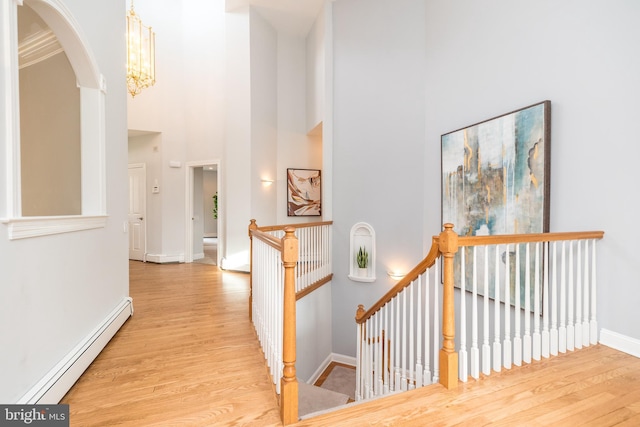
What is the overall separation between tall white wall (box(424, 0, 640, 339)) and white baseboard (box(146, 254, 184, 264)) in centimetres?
665

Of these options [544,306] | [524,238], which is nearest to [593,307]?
[544,306]

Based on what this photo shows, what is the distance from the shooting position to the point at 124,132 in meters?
3.42

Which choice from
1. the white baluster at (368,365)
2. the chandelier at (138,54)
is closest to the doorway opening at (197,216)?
the chandelier at (138,54)

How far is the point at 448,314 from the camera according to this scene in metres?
1.97

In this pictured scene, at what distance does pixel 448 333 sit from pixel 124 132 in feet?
12.7

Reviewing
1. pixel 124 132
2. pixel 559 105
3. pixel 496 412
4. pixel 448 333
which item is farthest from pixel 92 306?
pixel 559 105

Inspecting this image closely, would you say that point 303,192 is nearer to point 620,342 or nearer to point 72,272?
point 72,272

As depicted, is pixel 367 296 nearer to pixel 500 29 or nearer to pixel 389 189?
pixel 389 189

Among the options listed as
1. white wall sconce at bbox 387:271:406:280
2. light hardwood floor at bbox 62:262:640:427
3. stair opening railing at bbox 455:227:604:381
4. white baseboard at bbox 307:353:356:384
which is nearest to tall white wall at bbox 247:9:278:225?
white wall sconce at bbox 387:271:406:280

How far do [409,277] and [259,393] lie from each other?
1.41 m

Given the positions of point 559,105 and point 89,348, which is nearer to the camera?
point 89,348

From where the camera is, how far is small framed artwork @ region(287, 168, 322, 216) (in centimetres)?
672

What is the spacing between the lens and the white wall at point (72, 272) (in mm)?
1526

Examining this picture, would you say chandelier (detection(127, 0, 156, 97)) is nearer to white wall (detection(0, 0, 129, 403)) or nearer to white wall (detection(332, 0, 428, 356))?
white wall (detection(0, 0, 129, 403))
